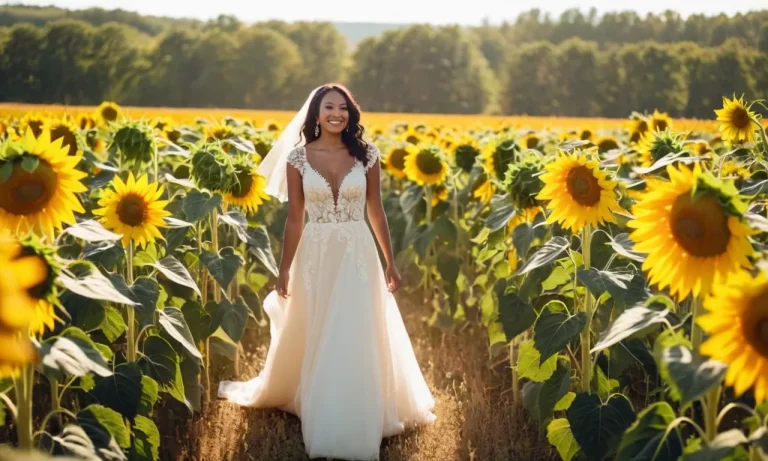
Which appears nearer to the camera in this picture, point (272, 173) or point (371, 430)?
point (371, 430)

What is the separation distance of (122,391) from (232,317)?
1.26 metres

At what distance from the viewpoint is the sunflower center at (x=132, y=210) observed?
3.28m

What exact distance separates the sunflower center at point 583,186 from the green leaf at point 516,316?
0.72 meters

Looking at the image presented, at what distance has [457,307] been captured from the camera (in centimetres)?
570

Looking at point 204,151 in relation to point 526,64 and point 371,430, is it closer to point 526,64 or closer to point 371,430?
point 371,430

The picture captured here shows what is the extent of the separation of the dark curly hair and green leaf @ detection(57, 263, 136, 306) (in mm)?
2004

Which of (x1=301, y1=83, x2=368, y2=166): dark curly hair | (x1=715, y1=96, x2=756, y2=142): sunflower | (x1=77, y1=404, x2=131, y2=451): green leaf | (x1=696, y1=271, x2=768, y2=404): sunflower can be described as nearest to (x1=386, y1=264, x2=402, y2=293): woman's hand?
(x1=301, y1=83, x2=368, y2=166): dark curly hair

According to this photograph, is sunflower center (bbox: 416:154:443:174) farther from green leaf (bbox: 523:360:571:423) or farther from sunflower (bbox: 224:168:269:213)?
green leaf (bbox: 523:360:571:423)

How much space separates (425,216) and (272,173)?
1.67m

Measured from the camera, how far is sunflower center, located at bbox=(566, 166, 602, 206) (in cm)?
314

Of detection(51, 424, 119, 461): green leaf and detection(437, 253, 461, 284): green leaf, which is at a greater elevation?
detection(437, 253, 461, 284): green leaf

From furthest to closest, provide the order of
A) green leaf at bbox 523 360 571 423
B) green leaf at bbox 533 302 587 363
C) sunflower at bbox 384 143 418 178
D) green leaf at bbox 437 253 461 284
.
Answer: sunflower at bbox 384 143 418 178 → green leaf at bbox 437 253 461 284 → green leaf at bbox 523 360 571 423 → green leaf at bbox 533 302 587 363

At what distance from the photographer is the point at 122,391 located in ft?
9.41

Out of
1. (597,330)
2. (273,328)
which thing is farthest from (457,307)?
(597,330)
